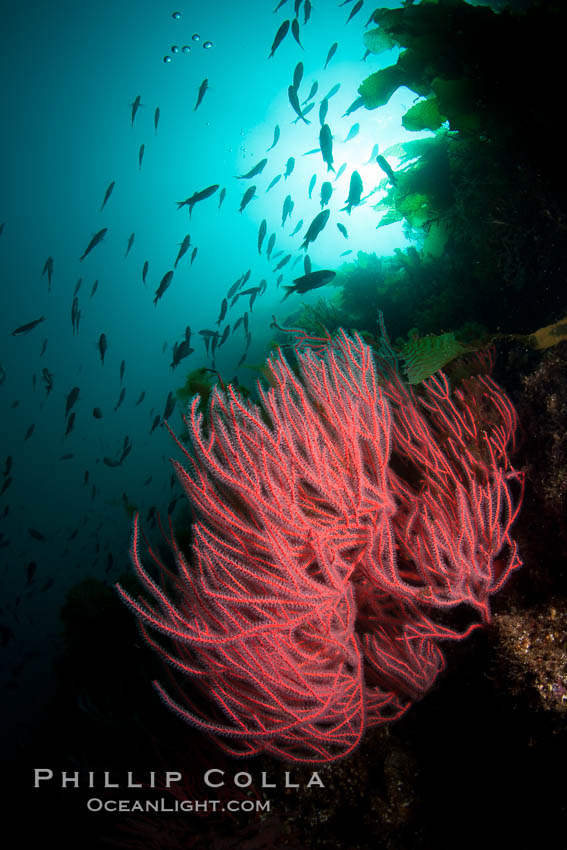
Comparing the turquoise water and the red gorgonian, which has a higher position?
the turquoise water

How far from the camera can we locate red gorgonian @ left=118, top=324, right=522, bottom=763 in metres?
1.74

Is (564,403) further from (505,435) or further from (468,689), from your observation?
(468,689)

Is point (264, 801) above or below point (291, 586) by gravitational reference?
below

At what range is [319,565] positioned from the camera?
1.88 metres

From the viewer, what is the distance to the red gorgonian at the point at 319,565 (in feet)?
5.72

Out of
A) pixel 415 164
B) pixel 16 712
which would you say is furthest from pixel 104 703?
pixel 16 712

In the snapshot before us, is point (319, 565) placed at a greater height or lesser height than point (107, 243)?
lesser

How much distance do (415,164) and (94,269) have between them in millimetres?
82221

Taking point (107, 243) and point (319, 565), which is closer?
point (319, 565)

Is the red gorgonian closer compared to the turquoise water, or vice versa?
the red gorgonian

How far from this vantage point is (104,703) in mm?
4766

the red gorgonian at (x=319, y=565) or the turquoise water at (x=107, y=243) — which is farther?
the turquoise water at (x=107, y=243)

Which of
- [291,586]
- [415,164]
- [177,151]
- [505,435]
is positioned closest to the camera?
[291,586]

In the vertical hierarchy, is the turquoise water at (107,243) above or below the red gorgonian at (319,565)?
above
